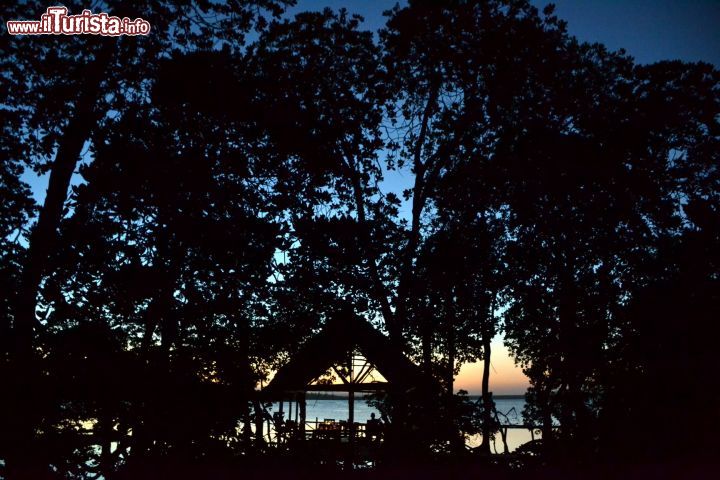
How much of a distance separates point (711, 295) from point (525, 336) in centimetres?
1135

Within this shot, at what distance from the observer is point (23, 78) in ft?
31.8

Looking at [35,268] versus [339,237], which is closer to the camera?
[35,268]

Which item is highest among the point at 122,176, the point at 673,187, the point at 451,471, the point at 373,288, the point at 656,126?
the point at 656,126

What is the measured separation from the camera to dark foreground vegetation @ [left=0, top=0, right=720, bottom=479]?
239 inches

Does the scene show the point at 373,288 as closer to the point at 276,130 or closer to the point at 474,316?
the point at 276,130

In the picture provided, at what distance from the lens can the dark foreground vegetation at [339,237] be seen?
6059mm

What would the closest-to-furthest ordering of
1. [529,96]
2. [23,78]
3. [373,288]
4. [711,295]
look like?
[711,295] < [23,78] < [373,288] < [529,96]

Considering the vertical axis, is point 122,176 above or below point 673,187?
below

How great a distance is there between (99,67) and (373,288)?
8.14 meters

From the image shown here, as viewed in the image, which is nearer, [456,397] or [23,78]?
[456,397]

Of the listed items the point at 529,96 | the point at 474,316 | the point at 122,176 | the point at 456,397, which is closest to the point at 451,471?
the point at 456,397

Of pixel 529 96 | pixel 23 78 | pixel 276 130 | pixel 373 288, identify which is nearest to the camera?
pixel 23 78

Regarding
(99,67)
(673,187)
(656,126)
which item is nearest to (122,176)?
(99,67)

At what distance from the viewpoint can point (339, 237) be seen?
36.9ft
